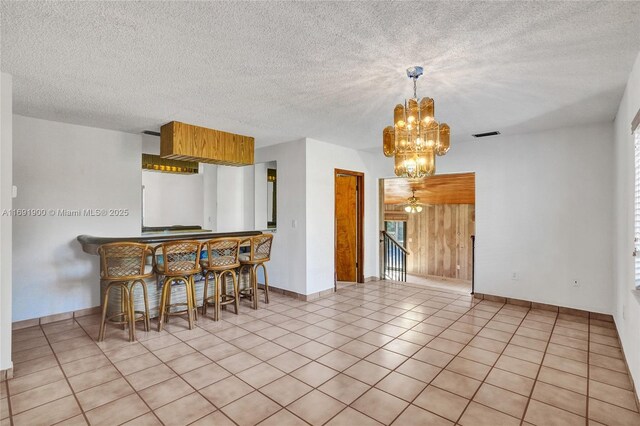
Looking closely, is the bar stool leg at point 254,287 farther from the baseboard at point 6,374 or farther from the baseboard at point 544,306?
the baseboard at point 544,306

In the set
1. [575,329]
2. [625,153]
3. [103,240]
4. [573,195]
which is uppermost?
[625,153]

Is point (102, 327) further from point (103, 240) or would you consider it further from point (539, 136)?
point (539, 136)

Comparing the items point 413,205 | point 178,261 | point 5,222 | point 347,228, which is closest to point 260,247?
point 178,261

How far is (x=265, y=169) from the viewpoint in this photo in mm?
6055

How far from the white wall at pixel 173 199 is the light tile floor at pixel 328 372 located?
3.14 meters

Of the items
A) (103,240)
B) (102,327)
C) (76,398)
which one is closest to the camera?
(76,398)

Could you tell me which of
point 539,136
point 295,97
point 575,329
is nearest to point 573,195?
point 539,136

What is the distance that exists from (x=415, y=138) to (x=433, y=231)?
775cm

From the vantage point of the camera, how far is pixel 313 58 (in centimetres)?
225

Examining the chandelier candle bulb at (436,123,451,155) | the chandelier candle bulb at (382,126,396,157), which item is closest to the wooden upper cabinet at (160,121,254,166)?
the chandelier candle bulb at (382,126,396,157)

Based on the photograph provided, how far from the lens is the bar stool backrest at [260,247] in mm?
4195

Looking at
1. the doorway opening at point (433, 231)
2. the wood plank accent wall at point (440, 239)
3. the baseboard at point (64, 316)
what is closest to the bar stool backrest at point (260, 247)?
the baseboard at point (64, 316)

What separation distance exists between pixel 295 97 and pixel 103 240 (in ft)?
8.41

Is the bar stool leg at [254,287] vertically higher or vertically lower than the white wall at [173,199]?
lower
